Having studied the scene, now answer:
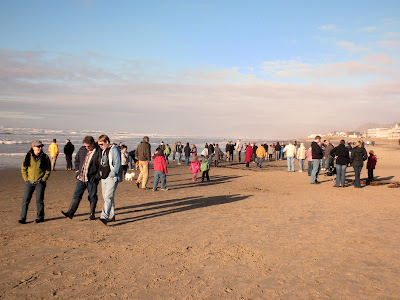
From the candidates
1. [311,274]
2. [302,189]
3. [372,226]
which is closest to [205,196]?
[302,189]

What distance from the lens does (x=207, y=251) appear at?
19.7ft

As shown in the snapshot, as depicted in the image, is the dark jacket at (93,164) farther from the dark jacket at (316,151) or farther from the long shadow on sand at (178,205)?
the dark jacket at (316,151)

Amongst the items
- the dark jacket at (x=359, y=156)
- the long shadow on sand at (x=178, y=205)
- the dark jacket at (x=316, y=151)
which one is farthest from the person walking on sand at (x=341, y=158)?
the long shadow on sand at (x=178, y=205)

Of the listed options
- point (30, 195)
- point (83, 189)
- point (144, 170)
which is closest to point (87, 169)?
point (83, 189)

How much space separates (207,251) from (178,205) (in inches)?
177

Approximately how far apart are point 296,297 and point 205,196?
8.07 m

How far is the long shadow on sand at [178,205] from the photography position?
28.6 ft

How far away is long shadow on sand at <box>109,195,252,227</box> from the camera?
8711 millimetres

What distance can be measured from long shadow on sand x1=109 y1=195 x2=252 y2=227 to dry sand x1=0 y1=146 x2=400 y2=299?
54 millimetres

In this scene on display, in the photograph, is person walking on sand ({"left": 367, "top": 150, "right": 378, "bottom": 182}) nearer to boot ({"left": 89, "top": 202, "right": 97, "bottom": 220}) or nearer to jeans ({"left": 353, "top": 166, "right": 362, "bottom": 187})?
jeans ({"left": 353, "top": 166, "right": 362, "bottom": 187})

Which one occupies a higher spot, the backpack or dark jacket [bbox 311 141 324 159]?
dark jacket [bbox 311 141 324 159]

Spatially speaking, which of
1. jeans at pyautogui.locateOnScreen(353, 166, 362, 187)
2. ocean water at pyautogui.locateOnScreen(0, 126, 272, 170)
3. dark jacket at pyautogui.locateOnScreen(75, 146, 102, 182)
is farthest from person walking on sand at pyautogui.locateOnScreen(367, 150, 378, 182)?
ocean water at pyautogui.locateOnScreen(0, 126, 272, 170)

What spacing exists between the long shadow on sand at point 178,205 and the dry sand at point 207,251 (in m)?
0.05

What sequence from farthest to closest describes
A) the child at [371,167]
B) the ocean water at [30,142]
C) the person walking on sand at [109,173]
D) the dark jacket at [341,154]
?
1. the ocean water at [30,142]
2. the child at [371,167]
3. the dark jacket at [341,154]
4. the person walking on sand at [109,173]
